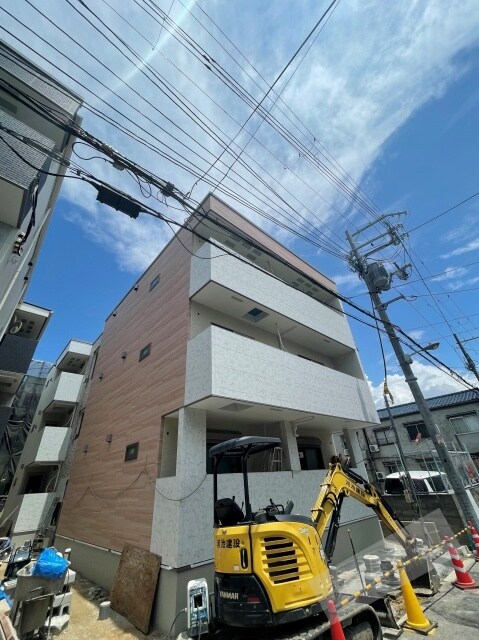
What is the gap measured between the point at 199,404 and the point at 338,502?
3.73 meters

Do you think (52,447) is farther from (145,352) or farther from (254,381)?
(254,381)

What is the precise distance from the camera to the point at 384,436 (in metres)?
25.1

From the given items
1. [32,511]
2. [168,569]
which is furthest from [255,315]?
[32,511]

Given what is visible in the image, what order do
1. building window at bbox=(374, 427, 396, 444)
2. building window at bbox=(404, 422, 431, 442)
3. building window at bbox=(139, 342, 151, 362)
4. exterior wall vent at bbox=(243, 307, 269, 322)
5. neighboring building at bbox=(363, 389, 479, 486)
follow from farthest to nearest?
building window at bbox=(374, 427, 396, 444)
building window at bbox=(404, 422, 431, 442)
neighboring building at bbox=(363, 389, 479, 486)
building window at bbox=(139, 342, 151, 362)
exterior wall vent at bbox=(243, 307, 269, 322)

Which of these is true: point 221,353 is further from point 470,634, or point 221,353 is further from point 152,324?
point 470,634

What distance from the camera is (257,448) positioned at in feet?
14.2

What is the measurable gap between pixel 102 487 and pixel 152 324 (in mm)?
5988

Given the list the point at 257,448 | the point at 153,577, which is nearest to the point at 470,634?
the point at 257,448

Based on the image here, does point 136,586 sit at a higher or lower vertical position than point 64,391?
lower

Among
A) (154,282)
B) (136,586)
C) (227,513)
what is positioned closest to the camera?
(227,513)

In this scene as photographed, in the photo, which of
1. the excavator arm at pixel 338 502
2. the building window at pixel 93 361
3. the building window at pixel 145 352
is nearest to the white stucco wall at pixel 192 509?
the excavator arm at pixel 338 502

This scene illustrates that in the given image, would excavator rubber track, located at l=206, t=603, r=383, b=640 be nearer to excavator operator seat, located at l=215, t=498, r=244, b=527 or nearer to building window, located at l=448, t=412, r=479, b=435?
excavator operator seat, located at l=215, t=498, r=244, b=527

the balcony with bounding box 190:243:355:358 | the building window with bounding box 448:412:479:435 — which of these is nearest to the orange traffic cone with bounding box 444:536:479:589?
the balcony with bounding box 190:243:355:358

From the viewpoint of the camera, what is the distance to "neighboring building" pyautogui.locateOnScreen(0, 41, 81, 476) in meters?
5.24
